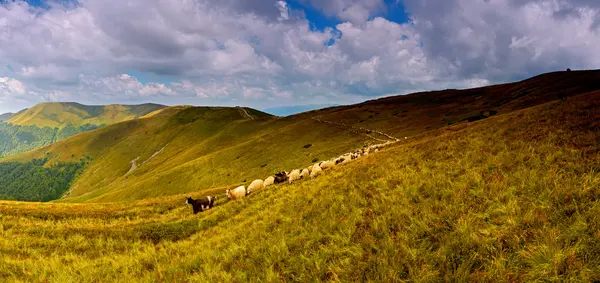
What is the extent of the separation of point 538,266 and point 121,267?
12299mm

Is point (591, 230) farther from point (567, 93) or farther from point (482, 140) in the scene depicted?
point (567, 93)

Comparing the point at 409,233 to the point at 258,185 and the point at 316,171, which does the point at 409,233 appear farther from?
the point at 258,185

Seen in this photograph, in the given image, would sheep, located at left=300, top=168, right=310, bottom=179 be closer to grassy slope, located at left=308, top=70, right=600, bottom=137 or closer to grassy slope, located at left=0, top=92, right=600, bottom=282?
grassy slope, located at left=0, top=92, right=600, bottom=282

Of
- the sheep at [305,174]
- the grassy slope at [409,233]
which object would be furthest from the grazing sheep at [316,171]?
the grassy slope at [409,233]

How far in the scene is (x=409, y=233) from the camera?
303 inches

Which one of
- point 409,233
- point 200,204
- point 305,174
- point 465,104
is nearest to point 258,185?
point 305,174

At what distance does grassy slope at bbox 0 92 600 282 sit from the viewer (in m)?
6.01

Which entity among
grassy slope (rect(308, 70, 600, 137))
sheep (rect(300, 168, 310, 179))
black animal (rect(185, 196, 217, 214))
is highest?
grassy slope (rect(308, 70, 600, 137))

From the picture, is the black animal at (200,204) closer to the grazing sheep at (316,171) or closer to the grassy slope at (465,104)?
the grazing sheep at (316,171)

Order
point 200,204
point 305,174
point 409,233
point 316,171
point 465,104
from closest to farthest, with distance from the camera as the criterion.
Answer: point 409,233 → point 200,204 → point 316,171 → point 305,174 → point 465,104

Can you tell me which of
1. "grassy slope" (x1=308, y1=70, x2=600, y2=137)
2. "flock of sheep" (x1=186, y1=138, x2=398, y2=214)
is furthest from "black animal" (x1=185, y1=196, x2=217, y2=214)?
"grassy slope" (x1=308, y1=70, x2=600, y2=137)

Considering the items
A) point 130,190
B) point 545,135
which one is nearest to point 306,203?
point 545,135

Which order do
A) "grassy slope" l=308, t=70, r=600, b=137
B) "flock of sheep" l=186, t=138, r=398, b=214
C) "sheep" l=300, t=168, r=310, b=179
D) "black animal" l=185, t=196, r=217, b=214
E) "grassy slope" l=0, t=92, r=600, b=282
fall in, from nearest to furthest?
"grassy slope" l=0, t=92, r=600, b=282
"black animal" l=185, t=196, r=217, b=214
"flock of sheep" l=186, t=138, r=398, b=214
"sheep" l=300, t=168, r=310, b=179
"grassy slope" l=308, t=70, r=600, b=137

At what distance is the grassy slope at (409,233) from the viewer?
601 centimetres
